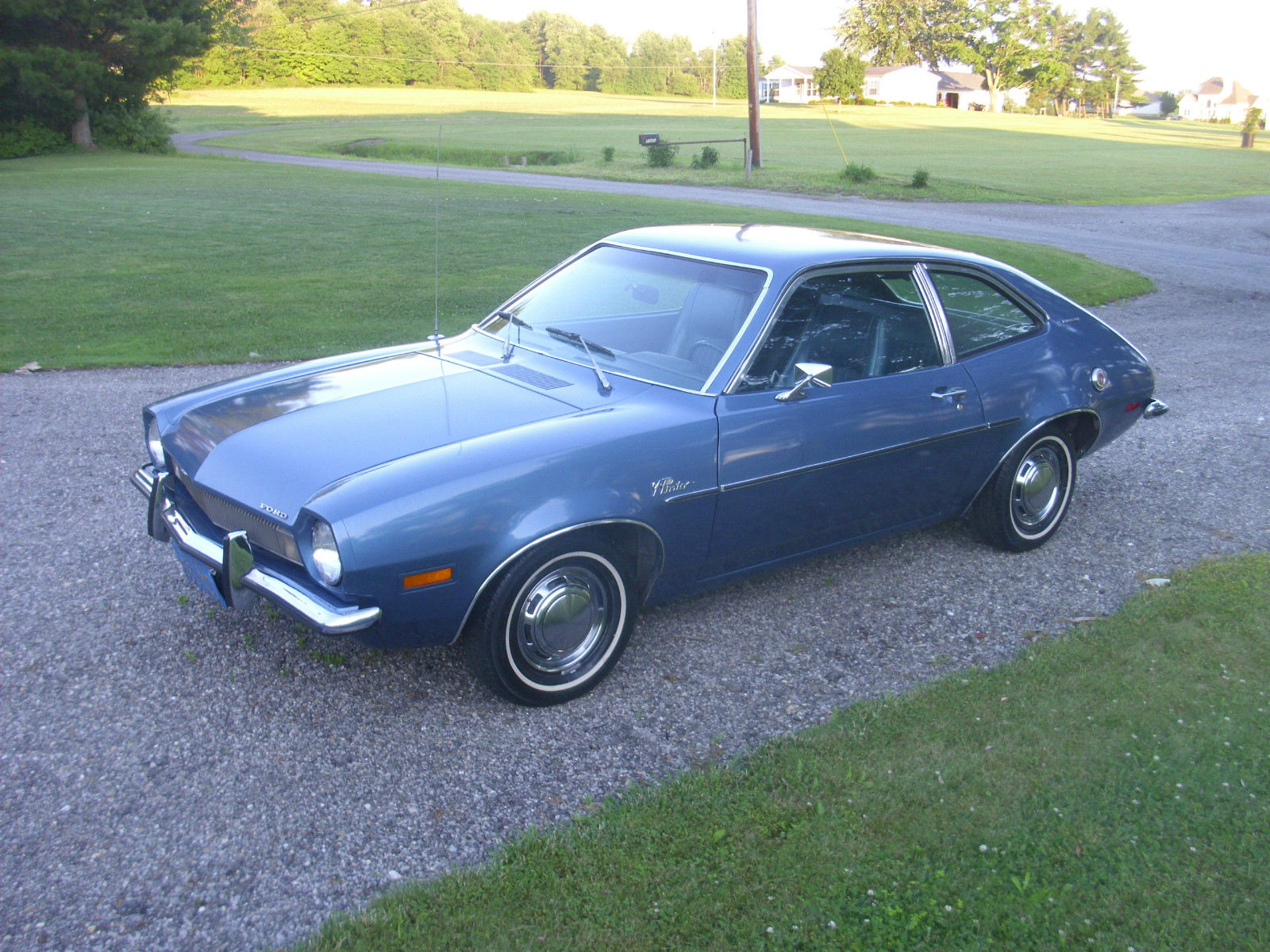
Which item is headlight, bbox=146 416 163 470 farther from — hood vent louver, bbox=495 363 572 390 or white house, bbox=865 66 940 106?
white house, bbox=865 66 940 106

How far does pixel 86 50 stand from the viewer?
1213 inches

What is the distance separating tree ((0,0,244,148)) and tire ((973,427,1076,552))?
32.1 meters

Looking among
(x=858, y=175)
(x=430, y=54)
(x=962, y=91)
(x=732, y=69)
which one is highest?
(x=732, y=69)

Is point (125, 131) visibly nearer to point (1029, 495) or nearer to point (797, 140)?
point (797, 140)

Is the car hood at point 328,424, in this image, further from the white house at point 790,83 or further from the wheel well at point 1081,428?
the white house at point 790,83

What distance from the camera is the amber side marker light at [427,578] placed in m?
3.05

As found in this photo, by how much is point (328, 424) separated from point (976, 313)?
294cm

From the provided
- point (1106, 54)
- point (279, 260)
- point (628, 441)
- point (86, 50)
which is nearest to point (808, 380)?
point (628, 441)

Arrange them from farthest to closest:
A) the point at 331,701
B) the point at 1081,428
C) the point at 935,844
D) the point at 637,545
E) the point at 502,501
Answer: the point at 1081,428
the point at 637,545
the point at 331,701
the point at 502,501
the point at 935,844

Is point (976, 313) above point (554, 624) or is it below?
above

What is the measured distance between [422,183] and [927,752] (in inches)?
868

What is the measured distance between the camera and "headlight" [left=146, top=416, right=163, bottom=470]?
407cm

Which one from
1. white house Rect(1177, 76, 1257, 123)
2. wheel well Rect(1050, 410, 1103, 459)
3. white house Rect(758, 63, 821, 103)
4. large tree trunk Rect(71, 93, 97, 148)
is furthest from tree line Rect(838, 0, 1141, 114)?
wheel well Rect(1050, 410, 1103, 459)

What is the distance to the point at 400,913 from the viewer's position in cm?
252
